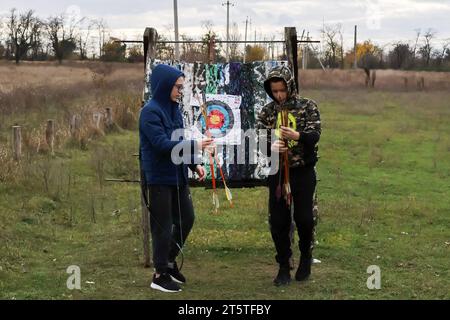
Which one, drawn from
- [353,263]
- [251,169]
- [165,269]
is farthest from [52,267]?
[353,263]

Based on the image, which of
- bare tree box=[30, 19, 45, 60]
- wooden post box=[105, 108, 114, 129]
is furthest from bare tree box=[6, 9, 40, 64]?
wooden post box=[105, 108, 114, 129]

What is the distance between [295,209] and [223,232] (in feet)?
8.37

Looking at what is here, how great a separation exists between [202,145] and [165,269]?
1.13 meters

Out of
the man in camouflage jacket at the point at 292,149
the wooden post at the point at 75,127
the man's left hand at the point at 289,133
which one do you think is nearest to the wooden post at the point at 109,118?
the wooden post at the point at 75,127

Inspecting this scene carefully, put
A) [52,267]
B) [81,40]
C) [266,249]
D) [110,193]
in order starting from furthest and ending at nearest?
1. [81,40]
2. [110,193]
3. [266,249]
4. [52,267]

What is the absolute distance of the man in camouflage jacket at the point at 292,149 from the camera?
540cm

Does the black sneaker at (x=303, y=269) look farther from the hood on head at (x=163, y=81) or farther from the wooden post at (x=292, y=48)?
the hood on head at (x=163, y=81)

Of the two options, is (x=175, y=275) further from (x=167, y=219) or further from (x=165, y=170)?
(x=165, y=170)

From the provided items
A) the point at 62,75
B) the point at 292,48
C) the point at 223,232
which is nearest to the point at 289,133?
the point at 292,48

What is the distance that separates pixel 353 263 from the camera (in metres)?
6.63

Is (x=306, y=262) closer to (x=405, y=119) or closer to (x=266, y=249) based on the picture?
(x=266, y=249)

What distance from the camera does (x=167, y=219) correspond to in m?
5.39

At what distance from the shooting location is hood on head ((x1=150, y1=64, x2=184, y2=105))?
5.17 meters

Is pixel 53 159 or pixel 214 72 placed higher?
pixel 214 72
